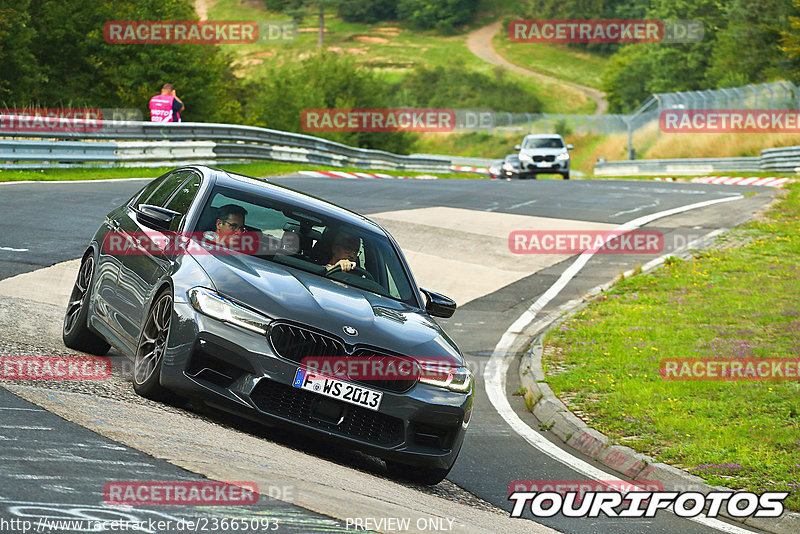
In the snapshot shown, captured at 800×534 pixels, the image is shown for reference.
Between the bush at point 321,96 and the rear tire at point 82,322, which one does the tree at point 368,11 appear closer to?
the bush at point 321,96

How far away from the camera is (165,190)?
857 cm

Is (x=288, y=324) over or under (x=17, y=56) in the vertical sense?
over

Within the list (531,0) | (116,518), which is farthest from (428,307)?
(531,0)

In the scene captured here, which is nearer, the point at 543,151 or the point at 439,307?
the point at 439,307

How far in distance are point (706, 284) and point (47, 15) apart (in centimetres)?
3891

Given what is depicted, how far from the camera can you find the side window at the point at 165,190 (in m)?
8.41

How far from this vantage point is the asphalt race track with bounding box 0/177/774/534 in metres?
4.98

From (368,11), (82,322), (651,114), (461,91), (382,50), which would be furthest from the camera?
(368,11)

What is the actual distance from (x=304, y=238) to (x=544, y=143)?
35.1 m

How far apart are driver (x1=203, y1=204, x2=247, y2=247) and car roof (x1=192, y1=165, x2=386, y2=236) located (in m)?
0.24

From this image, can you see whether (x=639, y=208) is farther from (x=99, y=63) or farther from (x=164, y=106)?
(x=99, y=63)

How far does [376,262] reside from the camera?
7914 mm

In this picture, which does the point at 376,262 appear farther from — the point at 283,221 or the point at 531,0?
the point at 531,0

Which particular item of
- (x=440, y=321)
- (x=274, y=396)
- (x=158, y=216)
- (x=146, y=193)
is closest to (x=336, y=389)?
(x=274, y=396)
